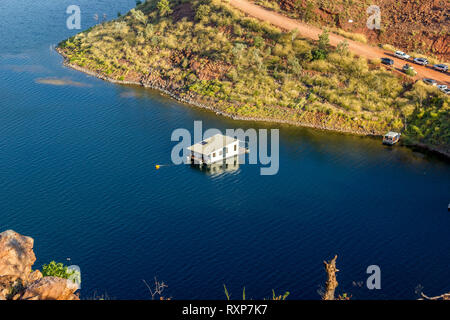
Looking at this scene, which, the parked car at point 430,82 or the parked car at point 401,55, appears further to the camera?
the parked car at point 401,55

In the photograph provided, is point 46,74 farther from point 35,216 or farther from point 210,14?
point 35,216

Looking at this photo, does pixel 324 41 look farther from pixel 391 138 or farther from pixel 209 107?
pixel 391 138

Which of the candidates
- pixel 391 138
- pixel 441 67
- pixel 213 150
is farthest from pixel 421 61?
pixel 213 150

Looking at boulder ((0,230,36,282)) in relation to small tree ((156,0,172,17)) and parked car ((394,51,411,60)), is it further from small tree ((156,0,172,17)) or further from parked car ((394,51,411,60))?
small tree ((156,0,172,17))

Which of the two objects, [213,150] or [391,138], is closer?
[213,150]

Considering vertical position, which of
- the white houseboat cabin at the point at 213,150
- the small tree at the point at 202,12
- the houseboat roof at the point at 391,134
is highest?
the small tree at the point at 202,12

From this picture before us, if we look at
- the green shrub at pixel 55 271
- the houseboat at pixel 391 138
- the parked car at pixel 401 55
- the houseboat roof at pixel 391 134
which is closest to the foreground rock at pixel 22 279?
the green shrub at pixel 55 271

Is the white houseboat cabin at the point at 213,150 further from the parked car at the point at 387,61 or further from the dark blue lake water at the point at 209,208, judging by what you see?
the parked car at the point at 387,61

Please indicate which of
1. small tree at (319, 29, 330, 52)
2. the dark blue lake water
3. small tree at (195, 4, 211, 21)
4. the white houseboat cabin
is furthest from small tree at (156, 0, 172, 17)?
the white houseboat cabin
